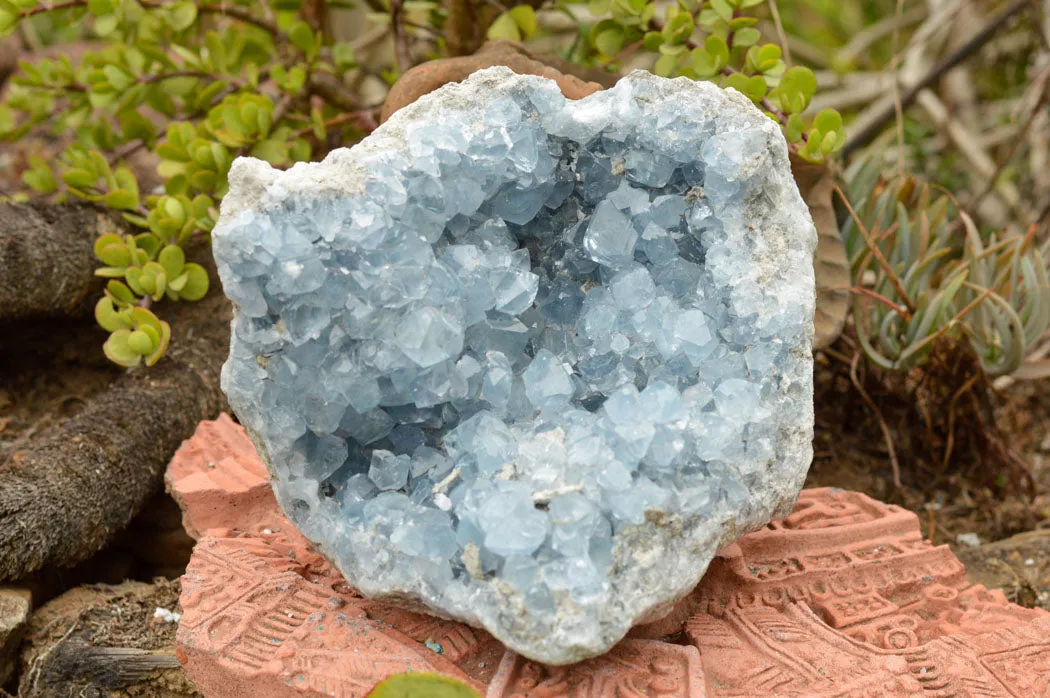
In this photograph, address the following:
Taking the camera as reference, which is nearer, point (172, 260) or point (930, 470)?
point (172, 260)

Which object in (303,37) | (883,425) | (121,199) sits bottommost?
(883,425)

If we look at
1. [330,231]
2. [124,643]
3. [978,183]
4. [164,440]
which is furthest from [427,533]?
[978,183]

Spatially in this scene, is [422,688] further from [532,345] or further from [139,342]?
[139,342]

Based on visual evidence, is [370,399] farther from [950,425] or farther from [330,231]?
[950,425]

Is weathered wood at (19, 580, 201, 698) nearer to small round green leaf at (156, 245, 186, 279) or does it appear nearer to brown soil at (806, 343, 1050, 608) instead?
small round green leaf at (156, 245, 186, 279)

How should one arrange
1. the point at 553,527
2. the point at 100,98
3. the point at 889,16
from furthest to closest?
1. the point at 889,16
2. the point at 100,98
3. the point at 553,527

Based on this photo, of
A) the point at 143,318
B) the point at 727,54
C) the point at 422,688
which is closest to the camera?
the point at 422,688

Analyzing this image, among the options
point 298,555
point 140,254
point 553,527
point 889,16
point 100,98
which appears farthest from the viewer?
point 889,16

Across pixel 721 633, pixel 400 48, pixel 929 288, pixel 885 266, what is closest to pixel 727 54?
pixel 885 266
